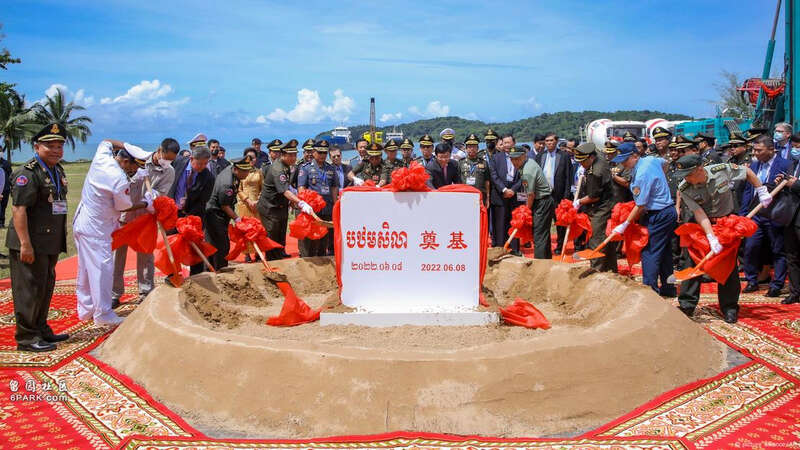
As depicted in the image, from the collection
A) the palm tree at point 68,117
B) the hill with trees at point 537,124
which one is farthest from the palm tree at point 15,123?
the hill with trees at point 537,124

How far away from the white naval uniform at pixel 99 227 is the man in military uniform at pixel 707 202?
4.89m

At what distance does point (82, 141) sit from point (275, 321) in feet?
150

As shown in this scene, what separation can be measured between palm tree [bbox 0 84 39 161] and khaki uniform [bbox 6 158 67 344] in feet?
102

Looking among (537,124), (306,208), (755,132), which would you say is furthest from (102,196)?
(537,124)

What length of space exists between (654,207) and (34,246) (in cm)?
561

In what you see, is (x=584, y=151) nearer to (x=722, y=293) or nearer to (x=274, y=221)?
(x=722, y=293)

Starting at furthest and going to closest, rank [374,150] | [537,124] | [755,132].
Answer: [537,124]
[374,150]
[755,132]

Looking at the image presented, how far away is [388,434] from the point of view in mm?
3205

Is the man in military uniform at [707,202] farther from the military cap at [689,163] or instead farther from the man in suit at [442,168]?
the man in suit at [442,168]

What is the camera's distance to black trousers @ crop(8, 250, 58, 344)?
484 cm

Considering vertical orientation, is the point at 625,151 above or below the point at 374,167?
above

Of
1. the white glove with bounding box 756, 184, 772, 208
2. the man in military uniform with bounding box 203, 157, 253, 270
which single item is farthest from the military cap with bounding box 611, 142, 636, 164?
the man in military uniform with bounding box 203, 157, 253, 270

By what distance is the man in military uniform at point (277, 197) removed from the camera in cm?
702

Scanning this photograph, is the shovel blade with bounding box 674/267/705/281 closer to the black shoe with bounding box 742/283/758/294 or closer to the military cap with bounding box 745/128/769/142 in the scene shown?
the black shoe with bounding box 742/283/758/294
